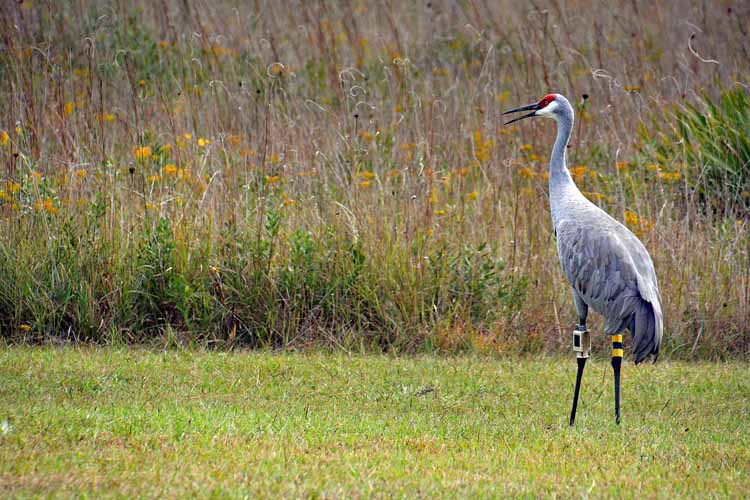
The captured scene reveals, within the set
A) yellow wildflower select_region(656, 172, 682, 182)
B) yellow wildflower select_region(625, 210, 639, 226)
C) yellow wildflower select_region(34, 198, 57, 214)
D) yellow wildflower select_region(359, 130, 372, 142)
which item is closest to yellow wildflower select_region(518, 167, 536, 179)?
yellow wildflower select_region(625, 210, 639, 226)

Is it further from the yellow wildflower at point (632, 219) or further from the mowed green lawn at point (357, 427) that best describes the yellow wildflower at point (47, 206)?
the yellow wildflower at point (632, 219)

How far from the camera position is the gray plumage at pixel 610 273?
568 cm

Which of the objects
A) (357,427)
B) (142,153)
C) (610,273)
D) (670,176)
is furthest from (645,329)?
(142,153)

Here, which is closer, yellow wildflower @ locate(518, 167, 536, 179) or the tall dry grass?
the tall dry grass

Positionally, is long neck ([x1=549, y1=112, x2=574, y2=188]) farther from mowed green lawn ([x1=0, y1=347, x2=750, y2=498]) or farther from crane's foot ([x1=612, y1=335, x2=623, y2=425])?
mowed green lawn ([x1=0, y1=347, x2=750, y2=498])

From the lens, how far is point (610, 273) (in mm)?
5777

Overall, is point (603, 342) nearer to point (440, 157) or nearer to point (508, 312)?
point (508, 312)

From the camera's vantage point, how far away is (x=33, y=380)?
235 inches

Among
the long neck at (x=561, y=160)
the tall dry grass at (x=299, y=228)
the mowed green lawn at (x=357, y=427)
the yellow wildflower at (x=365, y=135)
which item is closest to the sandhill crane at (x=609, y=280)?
the long neck at (x=561, y=160)

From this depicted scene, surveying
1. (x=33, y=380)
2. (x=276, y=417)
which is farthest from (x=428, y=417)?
(x=33, y=380)

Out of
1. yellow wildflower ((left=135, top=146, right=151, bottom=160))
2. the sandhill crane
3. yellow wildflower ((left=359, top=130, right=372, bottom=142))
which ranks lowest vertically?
the sandhill crane

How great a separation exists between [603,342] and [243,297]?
8.69ft

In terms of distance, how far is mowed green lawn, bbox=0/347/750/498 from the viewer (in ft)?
14.0

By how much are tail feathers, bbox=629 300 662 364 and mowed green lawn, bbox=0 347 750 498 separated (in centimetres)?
42
